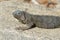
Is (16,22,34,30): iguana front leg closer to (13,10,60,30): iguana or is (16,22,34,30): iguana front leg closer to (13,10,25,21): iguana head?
(13,10,60,30): iguana

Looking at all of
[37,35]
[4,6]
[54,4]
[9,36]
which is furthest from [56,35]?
[54,4]

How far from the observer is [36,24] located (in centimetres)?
358

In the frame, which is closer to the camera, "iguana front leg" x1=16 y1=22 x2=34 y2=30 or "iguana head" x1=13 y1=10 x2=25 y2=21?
"iguana front leg" x1=16 y1=22 x2=34 y2=30

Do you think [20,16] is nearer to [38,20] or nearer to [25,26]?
[25,26]

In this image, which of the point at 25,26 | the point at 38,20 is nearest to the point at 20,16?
the point at 25,26

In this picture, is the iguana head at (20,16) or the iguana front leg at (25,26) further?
the iguana head at (20,16)

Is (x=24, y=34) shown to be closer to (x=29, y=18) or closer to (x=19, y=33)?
(x=19, y=33)

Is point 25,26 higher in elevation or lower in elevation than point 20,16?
lower

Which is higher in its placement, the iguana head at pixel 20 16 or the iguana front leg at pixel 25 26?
the iguana head at pixel 20 16

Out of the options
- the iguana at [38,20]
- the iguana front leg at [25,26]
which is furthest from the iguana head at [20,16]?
the iguana front leg at [25,26]

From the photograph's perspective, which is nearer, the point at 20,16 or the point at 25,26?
the point at 25,26

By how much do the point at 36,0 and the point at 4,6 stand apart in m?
1.47

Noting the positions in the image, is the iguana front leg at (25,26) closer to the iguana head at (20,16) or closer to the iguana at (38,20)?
the iguana at (38,20)

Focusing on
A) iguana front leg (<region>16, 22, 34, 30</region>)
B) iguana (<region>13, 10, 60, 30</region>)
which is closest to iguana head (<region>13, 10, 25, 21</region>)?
iguana (<region>13, 10, 60, 30</region>)
